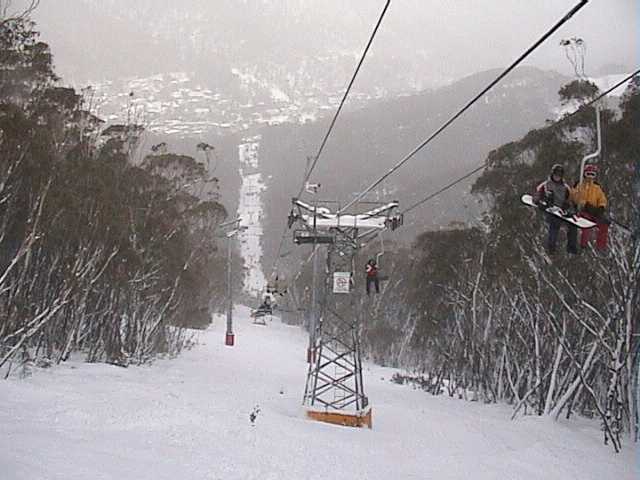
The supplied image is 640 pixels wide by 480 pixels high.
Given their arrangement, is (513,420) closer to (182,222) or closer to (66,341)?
(66,341)

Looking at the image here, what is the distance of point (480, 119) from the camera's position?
99125 mm

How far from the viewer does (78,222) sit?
16.7 meters

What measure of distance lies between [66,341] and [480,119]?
87806mm

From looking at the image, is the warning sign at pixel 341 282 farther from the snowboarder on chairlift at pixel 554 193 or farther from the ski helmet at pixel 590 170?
the ski helmet at pixel 590 170

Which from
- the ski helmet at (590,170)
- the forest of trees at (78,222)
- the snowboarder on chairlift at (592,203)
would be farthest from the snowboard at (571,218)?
the forest of trees at (78,222)

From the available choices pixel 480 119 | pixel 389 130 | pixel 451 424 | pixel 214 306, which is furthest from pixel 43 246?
pixel 389 130

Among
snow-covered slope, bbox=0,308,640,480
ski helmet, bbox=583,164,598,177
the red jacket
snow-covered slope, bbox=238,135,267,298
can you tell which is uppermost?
snow-covered slope, bbox=238,135,267,298

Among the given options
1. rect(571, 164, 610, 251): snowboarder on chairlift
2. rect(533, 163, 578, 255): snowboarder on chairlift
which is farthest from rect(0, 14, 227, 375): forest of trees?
rect(571, 164, 610, 251): snowboarder on chairlift

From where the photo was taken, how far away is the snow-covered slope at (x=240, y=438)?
753cm

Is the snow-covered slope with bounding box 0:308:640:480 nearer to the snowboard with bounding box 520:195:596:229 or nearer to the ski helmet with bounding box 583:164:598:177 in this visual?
the snowboard with bounding box 520:195:596:229

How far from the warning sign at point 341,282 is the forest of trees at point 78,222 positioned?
5.60m

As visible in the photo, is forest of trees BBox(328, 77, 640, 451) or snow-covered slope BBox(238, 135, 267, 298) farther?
snow-covered slope BBox(238, 135, 267, 298)

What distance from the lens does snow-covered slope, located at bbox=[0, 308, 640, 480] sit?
7.53m

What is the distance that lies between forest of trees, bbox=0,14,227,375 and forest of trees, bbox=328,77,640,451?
970 cm
